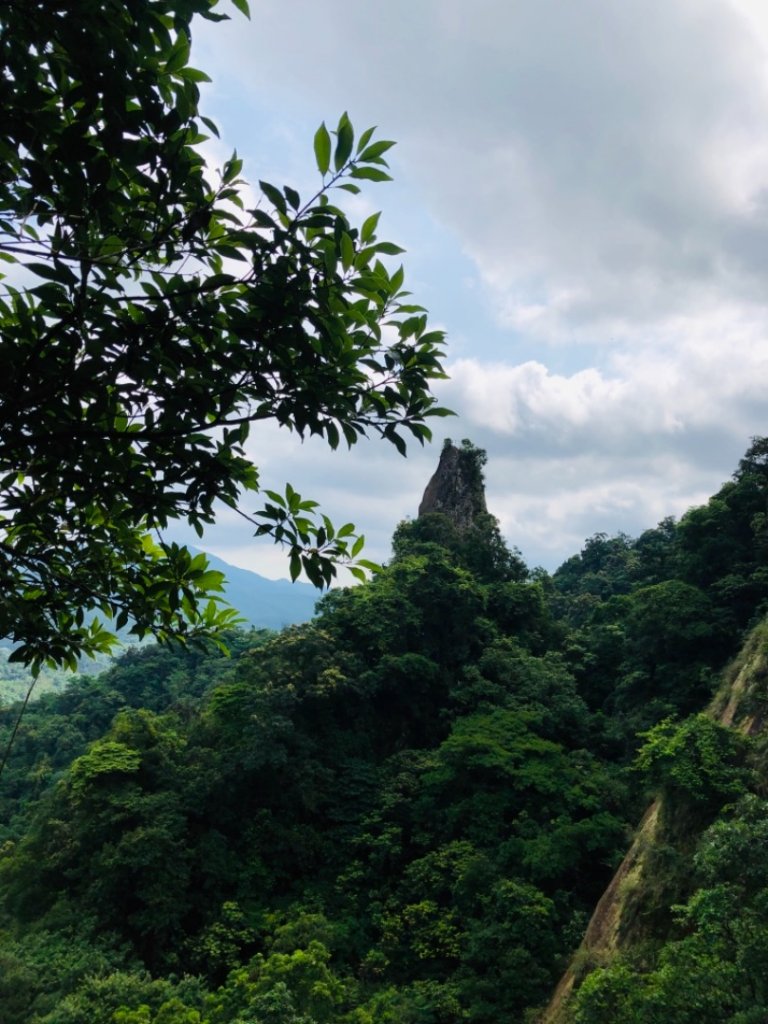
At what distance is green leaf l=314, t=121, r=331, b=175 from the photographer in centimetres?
129

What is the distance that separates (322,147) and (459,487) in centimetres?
2008

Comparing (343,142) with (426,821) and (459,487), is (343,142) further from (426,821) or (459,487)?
(459,487)

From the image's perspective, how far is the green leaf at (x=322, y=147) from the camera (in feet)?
4.23

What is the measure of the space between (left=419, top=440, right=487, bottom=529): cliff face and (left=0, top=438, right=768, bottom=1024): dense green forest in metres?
3.81

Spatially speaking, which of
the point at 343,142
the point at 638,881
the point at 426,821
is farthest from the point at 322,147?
the point at 426,821

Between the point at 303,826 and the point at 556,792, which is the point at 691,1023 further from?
the point at 303,826

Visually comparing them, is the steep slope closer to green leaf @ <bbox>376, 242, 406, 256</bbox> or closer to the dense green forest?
the dense green forest

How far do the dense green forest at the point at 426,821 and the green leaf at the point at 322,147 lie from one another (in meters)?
5.70

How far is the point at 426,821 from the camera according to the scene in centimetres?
1103

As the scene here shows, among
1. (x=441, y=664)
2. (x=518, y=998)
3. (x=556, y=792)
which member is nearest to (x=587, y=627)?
(x=441, y=664)

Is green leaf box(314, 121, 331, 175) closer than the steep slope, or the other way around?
green leaf box(314, 121, 331, 175)

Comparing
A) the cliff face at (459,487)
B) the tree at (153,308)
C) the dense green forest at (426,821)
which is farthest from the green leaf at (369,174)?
the cliff face at (459,487)

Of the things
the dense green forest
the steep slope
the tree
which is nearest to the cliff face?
the dense green forest

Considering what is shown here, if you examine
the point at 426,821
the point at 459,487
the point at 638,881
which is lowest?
the point at 638,881
